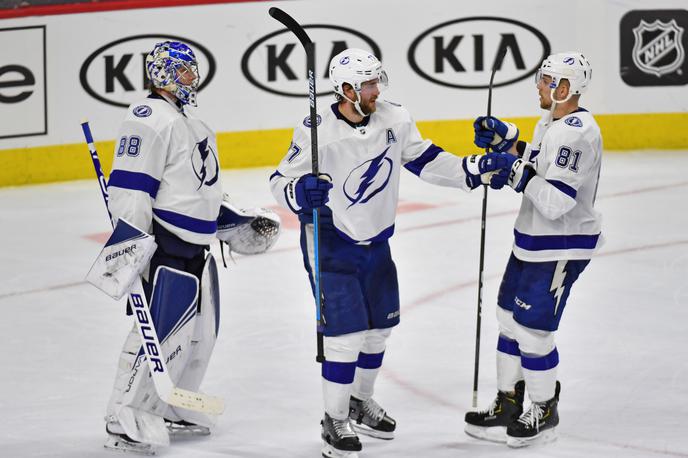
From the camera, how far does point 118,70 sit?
9211 millimetres

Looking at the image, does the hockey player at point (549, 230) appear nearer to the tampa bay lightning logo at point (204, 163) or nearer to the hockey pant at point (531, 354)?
the hockey pant at point (531, 354)

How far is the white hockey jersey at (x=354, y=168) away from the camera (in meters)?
4.61

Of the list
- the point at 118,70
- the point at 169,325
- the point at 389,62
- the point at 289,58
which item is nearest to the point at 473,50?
the point at 389,62

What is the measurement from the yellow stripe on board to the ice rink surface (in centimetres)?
43

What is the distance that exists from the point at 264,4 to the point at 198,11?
46 cm

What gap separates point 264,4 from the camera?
9453 mm

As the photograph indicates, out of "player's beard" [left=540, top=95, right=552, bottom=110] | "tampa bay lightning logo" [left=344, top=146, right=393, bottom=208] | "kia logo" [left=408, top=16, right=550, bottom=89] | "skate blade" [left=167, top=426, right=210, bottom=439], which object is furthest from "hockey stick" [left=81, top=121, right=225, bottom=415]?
"kia logo" [left=408, top=16, right=550, bottom=89]

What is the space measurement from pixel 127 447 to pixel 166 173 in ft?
3.06

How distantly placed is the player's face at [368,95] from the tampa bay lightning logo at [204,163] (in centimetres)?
54

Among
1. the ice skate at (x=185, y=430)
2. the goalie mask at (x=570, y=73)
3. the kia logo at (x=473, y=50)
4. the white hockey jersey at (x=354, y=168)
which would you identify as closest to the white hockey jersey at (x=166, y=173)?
the white hockey jersey at (x=354, y=168)

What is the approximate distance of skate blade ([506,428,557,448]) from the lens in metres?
4.69

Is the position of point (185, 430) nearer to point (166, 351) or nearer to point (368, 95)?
point (166, 351)

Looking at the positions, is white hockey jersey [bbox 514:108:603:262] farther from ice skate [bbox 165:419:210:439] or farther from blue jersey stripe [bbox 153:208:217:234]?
ice skate [bbox 165:419:210:439]

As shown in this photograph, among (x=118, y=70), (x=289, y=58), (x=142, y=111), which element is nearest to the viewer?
(x=142, y=111)
